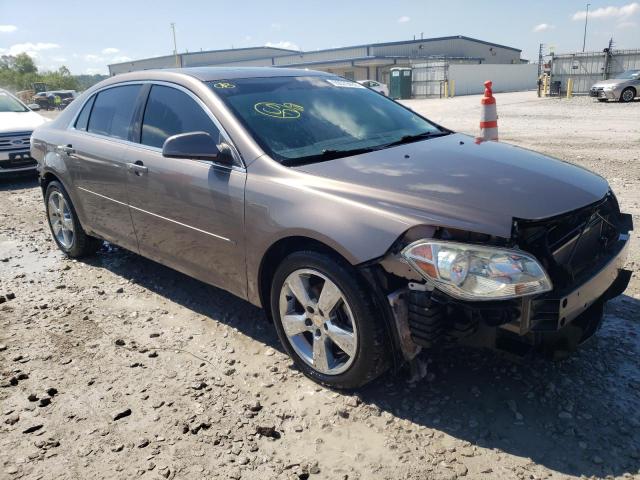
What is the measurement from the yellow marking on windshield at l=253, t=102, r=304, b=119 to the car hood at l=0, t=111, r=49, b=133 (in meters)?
7.44

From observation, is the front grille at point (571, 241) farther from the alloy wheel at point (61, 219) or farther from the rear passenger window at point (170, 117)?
the alloy wheel at point (61, 219)

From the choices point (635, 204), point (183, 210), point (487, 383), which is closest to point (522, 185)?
point (487, 383)

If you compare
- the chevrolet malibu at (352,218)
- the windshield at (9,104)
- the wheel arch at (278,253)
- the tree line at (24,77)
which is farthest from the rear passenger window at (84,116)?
the tree line at (24,77)

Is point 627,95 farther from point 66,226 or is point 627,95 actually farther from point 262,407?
point 262,407

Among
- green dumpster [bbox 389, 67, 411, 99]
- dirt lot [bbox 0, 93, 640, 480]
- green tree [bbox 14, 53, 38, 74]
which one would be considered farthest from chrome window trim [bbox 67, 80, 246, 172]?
green tree [bbox 14, 53, 38, 74]

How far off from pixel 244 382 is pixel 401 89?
129ft

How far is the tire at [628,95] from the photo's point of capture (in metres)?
22.8

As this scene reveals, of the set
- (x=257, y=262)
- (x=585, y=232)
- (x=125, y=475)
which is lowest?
(x=125, y=475)

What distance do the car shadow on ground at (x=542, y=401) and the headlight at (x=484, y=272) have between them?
677 millimetres

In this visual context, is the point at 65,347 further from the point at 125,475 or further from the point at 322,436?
the point at 322,436

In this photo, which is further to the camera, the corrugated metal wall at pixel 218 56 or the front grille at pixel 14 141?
the corrugated metal wall at pixel 218 56

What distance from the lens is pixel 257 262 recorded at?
3004 millimetres

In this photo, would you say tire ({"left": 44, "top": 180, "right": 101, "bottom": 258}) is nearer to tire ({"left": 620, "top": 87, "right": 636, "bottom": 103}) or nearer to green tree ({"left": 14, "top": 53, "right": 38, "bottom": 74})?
tire ({"left": 620, "top": 87, "right": 636, "bottom": 103})

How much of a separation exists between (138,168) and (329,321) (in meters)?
1.94
